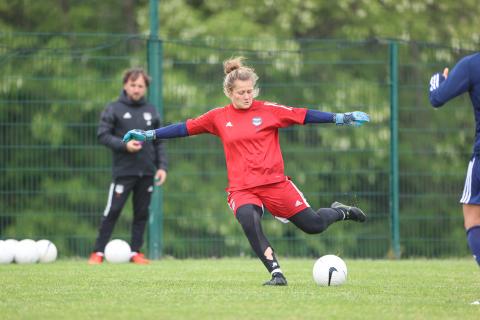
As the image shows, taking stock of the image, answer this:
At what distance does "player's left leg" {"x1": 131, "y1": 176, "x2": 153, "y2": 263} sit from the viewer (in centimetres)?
1312

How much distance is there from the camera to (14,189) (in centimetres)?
1439

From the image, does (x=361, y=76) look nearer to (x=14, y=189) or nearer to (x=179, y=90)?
(x=179, y=90)

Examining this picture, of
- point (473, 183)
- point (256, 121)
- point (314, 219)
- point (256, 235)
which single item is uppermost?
point (256, 121)

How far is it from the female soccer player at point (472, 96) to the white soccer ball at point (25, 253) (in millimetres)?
6484

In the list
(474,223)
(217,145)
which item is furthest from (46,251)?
(474,223)

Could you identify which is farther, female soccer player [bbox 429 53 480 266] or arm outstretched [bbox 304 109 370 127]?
arm outstretched [bbox 304 109 370 127]

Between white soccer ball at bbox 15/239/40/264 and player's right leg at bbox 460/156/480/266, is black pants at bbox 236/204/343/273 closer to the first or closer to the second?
player's right leg at bbox 460/156/480/266

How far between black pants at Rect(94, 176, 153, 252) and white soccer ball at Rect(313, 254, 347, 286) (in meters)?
4.41

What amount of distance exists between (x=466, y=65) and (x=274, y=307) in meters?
2.17

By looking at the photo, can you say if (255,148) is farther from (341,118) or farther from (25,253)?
(25,253)

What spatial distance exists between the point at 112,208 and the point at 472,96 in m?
6.40

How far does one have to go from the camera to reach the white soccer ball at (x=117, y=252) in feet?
42.3

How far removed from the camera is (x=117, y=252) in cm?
1289

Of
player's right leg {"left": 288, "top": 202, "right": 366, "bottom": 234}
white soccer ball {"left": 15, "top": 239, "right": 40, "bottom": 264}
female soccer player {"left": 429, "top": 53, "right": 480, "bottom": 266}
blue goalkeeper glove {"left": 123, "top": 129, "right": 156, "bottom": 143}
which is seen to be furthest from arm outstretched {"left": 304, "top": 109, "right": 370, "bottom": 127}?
white soccer ball {"left": 15, "top": 239, "right": 40, "bottom": 264}
